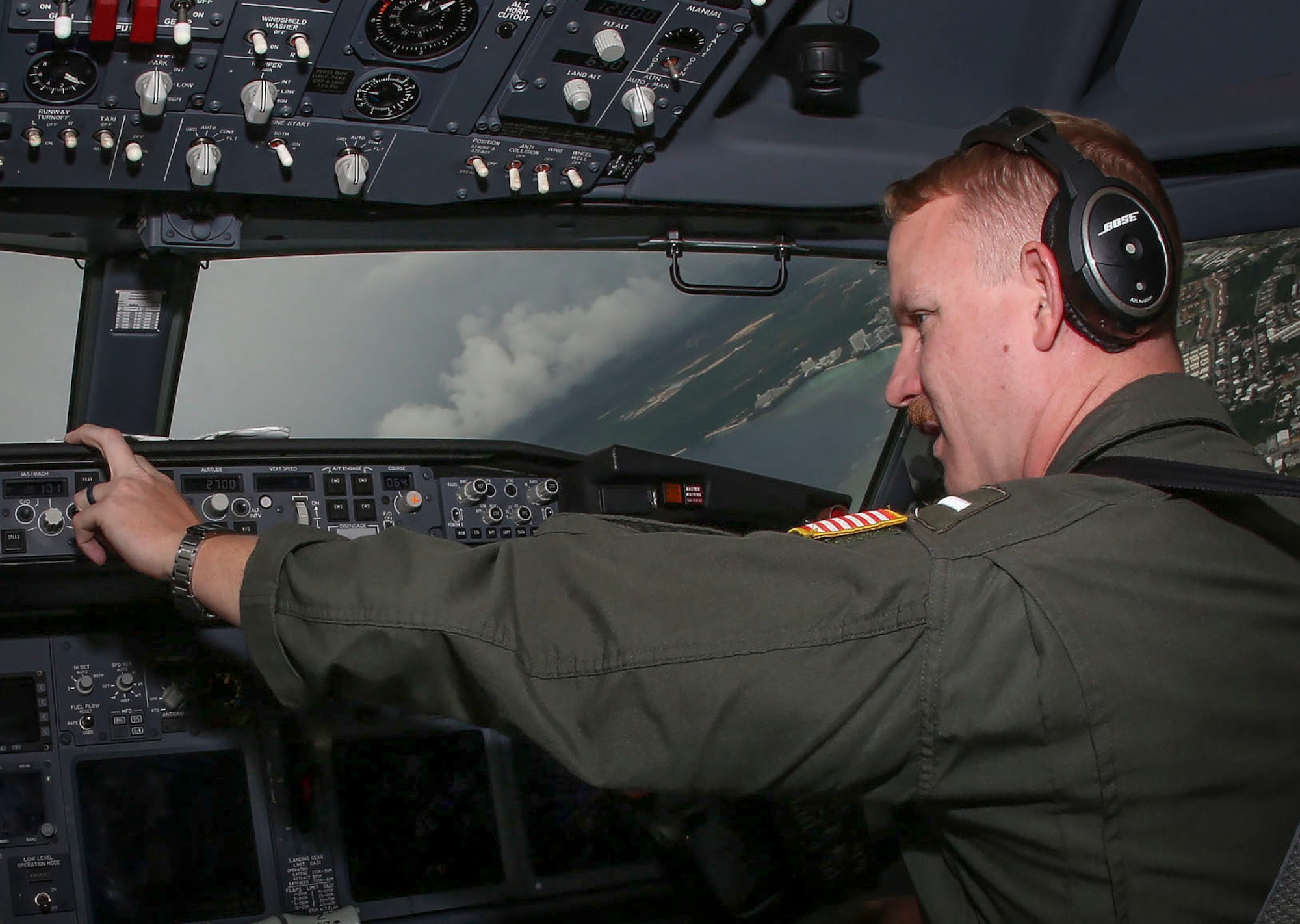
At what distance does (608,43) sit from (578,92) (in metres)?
0.13

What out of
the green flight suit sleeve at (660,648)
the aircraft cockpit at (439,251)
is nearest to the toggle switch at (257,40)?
the aircraft cockpit at (439,251)

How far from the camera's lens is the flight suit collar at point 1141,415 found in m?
1.15

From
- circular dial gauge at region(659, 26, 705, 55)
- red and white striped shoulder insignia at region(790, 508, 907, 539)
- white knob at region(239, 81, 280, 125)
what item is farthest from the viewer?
circular dial gauge at region(659, 26, 705, 55)

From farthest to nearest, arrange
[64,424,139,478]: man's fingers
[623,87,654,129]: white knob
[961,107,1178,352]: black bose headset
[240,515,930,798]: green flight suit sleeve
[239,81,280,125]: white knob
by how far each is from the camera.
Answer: [623,87,654,129]: white knob, [239,81,280,125]: white knob, [64,424,139,478]: man's fingers, [961,107,1178,352]: black bose headset, [240,515,930,798]: green flight suit sleeve

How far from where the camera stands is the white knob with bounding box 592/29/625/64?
197 cm

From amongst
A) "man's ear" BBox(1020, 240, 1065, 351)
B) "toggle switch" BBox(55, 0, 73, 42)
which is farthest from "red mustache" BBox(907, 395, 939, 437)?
"toggle switch" BBox(55, 0, 73, 42)

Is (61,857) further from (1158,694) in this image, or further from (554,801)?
(1158,694)

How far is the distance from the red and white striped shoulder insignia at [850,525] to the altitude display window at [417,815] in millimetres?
1573

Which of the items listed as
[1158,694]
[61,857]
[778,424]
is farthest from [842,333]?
[1158,694]

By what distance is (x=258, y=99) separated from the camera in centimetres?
188

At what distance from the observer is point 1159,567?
3.22ft

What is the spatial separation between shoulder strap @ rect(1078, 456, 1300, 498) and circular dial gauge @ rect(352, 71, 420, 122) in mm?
1356

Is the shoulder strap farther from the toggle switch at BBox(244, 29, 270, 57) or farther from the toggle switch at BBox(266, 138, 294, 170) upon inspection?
the toggle switch at BBox(266, 138, 294, 170)

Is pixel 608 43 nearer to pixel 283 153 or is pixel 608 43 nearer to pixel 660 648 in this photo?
pixel 283 153
